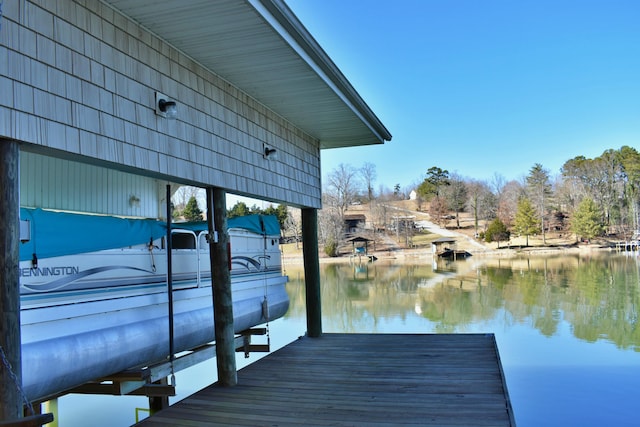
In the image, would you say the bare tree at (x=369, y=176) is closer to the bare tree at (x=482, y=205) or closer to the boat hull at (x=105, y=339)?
the bare tree at (x=482, y=205)

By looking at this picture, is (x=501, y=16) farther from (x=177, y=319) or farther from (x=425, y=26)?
(x=177, y=319)

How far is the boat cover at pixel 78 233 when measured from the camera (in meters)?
3.96

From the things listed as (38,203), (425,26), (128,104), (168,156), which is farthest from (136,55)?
(425,26)

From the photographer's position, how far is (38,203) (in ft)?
20.8

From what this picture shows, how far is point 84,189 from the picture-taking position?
6.94 metres

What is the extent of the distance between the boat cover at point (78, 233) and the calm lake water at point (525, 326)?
3.23m

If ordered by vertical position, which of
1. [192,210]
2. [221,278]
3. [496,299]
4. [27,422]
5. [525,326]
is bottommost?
[525,326]

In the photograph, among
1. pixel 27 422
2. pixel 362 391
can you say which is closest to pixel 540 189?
pixel 362 391

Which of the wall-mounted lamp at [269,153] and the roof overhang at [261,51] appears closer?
the roof overhang at [261,51]

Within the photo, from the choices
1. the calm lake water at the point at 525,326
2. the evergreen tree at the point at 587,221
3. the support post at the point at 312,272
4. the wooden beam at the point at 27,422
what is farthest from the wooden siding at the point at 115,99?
the evergreen tree at the point at 587,221

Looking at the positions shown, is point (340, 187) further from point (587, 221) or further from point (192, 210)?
point (587, 221)

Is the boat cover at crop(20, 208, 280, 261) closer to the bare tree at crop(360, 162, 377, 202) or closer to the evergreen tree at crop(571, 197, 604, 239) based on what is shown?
the evergreen tree at crop(571, 197, 604, 239)

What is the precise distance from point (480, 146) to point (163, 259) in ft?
186

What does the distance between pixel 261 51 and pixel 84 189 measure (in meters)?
3.69
